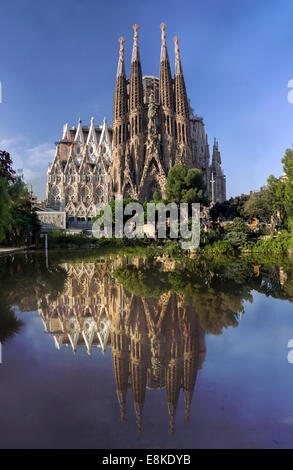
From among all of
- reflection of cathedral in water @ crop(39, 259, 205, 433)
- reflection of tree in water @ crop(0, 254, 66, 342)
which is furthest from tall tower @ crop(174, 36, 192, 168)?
reflection of cathedral in water @ crop(39, 259, 205, 433)

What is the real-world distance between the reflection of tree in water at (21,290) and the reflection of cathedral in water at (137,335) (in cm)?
37

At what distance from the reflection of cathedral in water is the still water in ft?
0.04

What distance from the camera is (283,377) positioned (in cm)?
229

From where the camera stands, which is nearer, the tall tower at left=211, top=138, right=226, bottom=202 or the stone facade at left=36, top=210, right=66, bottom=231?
the stone facade at left=36, top=210, right=66, bottom=231

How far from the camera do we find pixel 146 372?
2.37 meters

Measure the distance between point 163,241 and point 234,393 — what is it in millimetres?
15736

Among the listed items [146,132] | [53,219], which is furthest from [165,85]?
[53,219]

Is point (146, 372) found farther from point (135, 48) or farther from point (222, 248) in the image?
point (135, 48)

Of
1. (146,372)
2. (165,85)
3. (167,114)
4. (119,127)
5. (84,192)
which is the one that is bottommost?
(146,372)

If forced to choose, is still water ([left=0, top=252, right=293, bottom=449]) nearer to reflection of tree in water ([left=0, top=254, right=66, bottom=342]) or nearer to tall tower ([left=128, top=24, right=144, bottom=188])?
reflection of tree in water ([left=0, top=254, right=66, bottom=342])

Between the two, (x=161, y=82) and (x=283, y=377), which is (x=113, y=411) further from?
(x=161, y=82)

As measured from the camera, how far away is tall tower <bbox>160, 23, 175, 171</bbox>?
36522 millimetres

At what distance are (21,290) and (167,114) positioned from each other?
3601 cm

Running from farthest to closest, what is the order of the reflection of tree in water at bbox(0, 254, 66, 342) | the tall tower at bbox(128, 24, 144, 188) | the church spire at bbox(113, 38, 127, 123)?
the church spire at bbox(113, 38, 127, 123) < the tall tower at bbox(128, 24, 144, 188) < the reflection of tree in water at bbox(0, 254, 66, 342)
